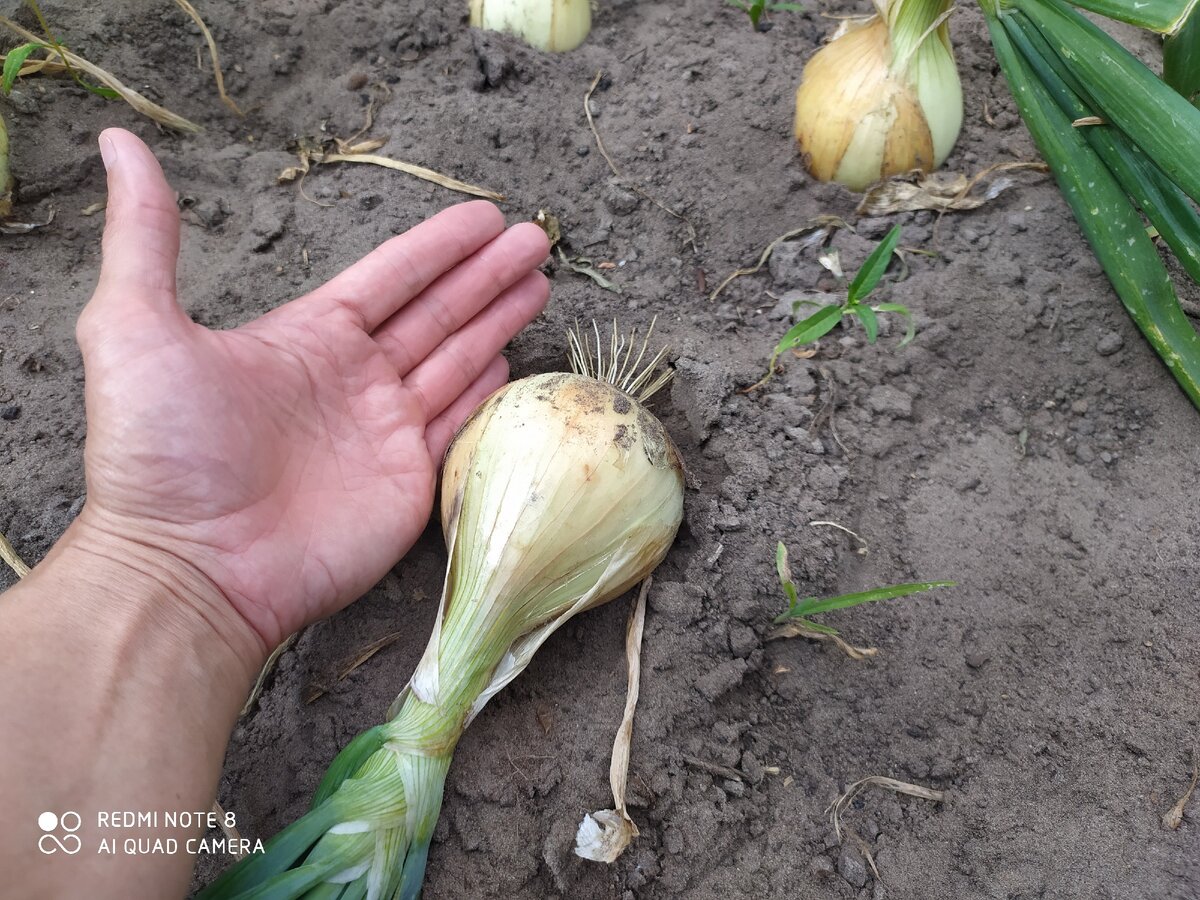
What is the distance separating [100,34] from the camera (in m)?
1.97

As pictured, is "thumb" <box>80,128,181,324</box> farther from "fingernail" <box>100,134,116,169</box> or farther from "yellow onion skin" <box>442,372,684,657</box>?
"yellow onion skin" <box>442,372,684,657</box>

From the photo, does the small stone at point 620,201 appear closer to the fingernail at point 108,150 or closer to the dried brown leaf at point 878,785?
the fingernail at point 108,150

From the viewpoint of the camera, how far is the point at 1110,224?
1.50m

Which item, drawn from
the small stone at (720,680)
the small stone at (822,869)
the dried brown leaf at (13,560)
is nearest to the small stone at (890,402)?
the small stone at (720,680)

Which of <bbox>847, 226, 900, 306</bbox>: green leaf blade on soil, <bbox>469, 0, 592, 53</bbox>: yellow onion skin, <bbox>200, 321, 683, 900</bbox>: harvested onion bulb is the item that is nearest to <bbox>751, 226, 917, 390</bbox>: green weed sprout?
<bbox>847, 226, 900, 306</bbox>: green leaf blade on soil

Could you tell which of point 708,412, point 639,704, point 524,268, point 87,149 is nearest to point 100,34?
point 87,149

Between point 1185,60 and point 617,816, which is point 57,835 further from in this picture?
point 1185,60

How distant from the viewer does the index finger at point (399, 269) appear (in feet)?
4.65

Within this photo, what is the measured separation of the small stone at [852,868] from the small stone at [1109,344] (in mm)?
1092

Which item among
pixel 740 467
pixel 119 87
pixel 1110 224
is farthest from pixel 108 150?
pixel 1110 224

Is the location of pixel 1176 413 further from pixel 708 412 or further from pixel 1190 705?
pixel 708 412

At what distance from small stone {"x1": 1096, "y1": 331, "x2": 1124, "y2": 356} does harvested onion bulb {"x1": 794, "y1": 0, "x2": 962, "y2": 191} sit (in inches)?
21.7

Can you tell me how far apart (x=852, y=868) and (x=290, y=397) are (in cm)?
115

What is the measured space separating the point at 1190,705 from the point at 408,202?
5.91 feet
